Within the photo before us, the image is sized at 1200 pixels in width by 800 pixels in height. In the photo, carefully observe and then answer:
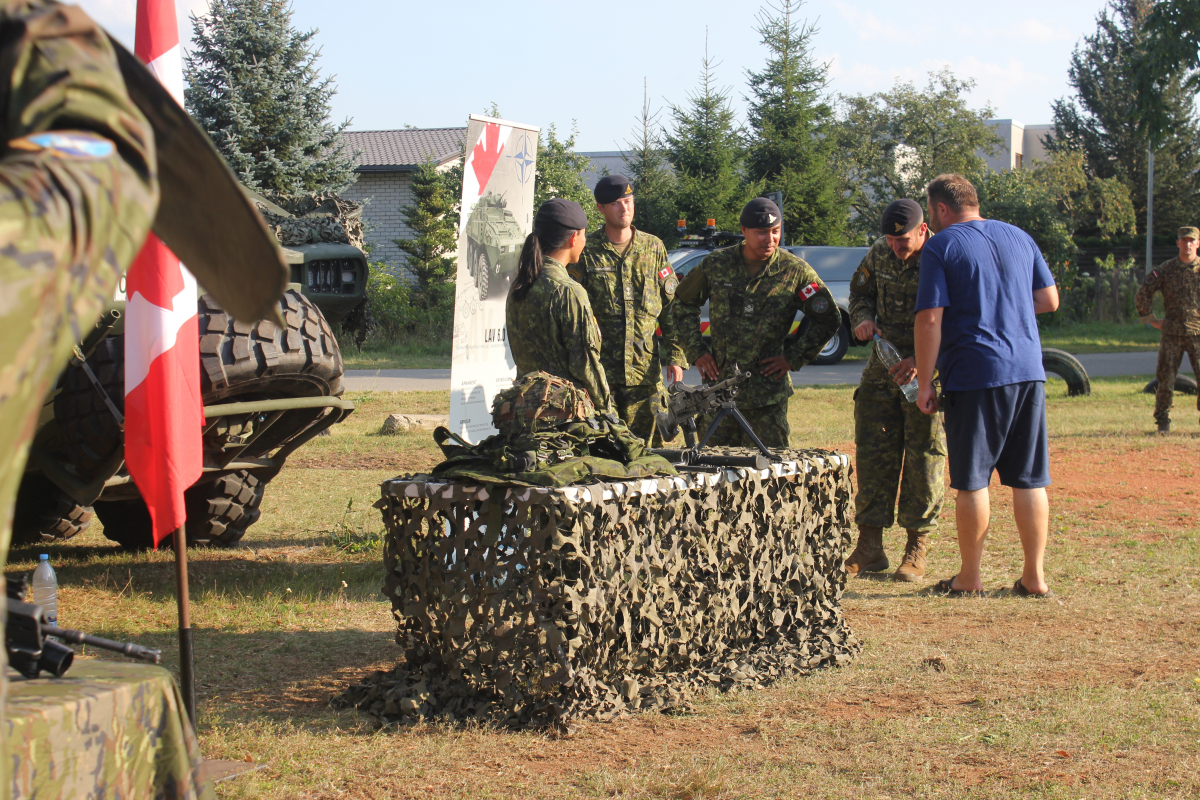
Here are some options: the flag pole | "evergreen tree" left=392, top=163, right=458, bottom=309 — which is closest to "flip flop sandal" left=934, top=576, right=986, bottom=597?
the flag pole

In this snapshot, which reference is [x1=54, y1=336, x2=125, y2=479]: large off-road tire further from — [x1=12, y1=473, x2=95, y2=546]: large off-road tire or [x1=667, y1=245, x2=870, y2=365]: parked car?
[x1=667, y1=245, x2=870, y2=365]: parked car

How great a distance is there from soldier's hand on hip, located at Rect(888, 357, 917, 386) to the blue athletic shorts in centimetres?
36

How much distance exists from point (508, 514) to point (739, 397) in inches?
96.7

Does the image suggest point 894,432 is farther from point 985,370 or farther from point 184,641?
point 184,641

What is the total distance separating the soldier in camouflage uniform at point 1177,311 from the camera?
9.77 m

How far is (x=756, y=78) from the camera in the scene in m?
27.7

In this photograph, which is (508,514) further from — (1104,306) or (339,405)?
(1104,306)

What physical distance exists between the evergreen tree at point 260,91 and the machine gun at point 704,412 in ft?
58.9

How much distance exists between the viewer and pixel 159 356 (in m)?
3.14

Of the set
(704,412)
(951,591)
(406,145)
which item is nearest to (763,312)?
(704,412)

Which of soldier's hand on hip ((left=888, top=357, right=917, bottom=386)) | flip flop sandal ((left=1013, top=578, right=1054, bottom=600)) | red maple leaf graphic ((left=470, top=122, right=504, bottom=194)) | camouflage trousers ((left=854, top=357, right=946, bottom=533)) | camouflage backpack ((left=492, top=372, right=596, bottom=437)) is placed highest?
red maple leaf graphic ((left=470, top=122, right=504, bottom=194))

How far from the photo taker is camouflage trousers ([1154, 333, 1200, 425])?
9.62 metres

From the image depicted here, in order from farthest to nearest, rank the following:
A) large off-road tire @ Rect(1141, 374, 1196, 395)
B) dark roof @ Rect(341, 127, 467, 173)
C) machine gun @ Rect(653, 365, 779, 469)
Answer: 1. dark roof @ Rect(341, 127, 467, 173)
2. large off-road tire @ Rect(1141, 374, 1196, 395)
3. machine gun @ Rect(653, 365, 779, 469)

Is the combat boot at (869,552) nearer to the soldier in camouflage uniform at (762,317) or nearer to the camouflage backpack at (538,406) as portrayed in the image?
the soldier in camouflage uniform at (762,317)
